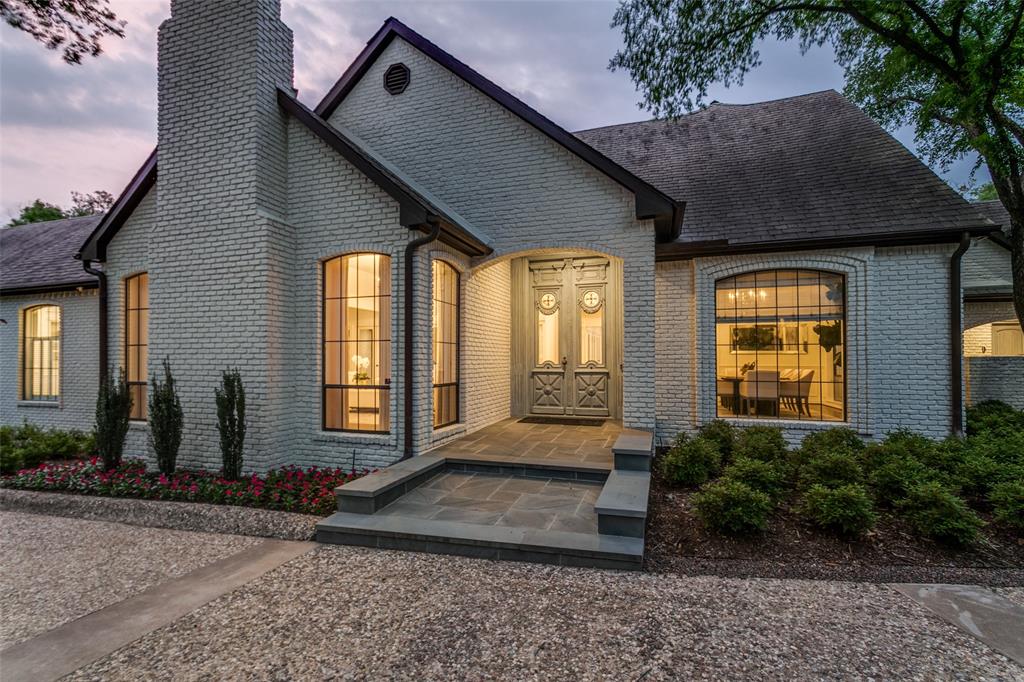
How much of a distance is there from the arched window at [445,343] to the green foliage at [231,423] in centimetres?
250

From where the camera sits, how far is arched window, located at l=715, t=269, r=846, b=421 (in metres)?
7.29

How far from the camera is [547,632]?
2783 mm

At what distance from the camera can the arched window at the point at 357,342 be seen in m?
6.24

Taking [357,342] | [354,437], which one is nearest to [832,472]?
[354,437]

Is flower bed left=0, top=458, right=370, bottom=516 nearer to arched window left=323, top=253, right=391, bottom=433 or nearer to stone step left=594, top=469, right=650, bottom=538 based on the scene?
arched window left=323, top=253, right=391, bottom=433

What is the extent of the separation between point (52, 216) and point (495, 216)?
30650 mm

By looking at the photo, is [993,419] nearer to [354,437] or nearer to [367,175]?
[354,437]

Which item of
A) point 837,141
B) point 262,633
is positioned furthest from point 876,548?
point 837,141

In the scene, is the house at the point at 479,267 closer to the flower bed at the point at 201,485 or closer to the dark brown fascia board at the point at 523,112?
the dark brown fascia board at the point at 523,112

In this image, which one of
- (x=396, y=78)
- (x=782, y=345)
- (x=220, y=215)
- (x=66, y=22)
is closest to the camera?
(x=66, y=22)

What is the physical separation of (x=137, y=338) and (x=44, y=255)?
7.53 m

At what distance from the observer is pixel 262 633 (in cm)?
279

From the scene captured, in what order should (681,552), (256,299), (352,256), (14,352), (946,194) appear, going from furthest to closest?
1. (14,352)
2. (946,194)
3. (352,256)
4. (256,299)
5. (681,552)

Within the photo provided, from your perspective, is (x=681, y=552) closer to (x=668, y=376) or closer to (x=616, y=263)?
(x=668, y=376)
